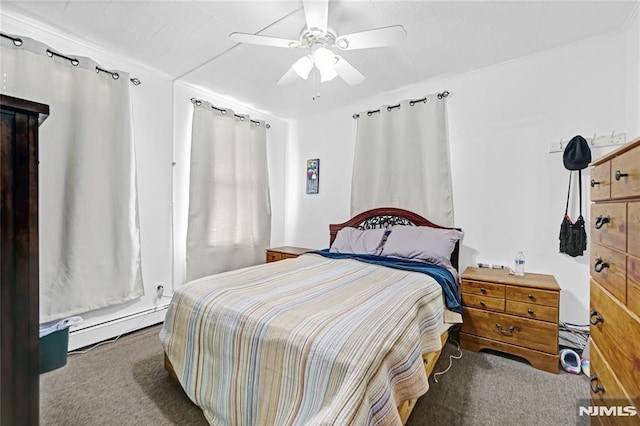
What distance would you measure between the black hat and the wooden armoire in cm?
308

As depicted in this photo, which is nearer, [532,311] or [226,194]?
[532,311]

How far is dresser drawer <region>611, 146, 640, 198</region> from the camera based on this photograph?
937mm

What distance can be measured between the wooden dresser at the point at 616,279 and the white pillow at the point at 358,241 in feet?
5.78

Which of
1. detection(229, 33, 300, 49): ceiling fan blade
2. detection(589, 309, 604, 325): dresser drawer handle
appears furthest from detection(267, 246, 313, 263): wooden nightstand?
detection(589, 309, 604, 325): dresser drawer handle

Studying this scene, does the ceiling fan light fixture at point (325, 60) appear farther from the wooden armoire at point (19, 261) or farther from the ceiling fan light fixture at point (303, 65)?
the wooden armoire at point (19, 261)

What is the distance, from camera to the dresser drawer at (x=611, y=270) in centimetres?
100

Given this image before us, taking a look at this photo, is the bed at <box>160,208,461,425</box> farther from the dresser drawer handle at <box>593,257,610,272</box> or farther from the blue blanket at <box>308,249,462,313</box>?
the dresser drawer handle at <box>593,257,610,272</box>

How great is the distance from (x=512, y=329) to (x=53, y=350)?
10.8 ft

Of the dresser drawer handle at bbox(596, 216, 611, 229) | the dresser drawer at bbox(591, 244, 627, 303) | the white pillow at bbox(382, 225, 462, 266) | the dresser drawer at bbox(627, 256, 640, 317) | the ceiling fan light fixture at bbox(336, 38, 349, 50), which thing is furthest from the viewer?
the white pillow at bbox(382, 225, 462, 266)

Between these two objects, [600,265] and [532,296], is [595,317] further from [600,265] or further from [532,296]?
[532,296]

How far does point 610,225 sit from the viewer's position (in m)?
1.13

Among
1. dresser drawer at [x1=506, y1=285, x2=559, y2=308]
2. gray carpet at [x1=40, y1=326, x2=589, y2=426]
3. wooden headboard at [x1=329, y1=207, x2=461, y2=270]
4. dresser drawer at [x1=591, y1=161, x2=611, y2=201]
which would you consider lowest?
gray carpet at [x1=40, y1=326, x2=589, y2=426]

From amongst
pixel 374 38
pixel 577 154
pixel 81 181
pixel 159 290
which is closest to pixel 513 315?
pixel 577 154

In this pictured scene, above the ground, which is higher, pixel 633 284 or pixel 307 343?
pixel 633 284
